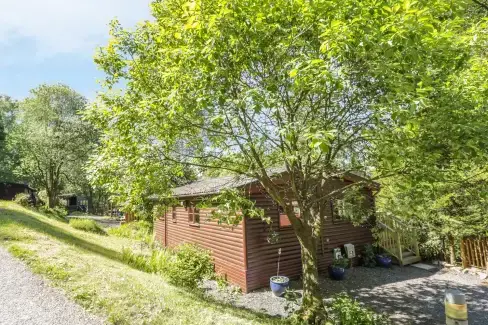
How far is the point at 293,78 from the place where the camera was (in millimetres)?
4496

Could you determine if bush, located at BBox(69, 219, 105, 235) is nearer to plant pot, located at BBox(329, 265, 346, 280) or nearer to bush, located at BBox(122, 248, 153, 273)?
bush, located at BBox(122, 248, 153, 273)

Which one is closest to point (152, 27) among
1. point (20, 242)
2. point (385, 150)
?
point (385, 150)

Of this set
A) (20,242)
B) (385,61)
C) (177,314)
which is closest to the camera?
(385,61)

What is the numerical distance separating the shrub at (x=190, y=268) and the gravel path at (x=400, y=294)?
2.04 feet

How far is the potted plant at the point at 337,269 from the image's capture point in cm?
1019

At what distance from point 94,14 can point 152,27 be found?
6.07ft

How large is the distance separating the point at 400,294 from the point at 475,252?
3947 millimetres

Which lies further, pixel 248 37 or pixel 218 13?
pixel 248 37

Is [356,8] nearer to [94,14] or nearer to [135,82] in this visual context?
[135,82]

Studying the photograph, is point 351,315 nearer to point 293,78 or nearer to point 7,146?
point 293,78

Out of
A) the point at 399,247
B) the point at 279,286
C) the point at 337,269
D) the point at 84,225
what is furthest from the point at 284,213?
the point at 84,225

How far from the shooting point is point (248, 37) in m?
4.52

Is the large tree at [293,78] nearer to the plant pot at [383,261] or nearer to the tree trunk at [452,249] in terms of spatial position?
the plant pot at [383,261]

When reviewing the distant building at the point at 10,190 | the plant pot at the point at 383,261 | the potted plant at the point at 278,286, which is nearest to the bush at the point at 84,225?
the potted plant at the point at 278,286
